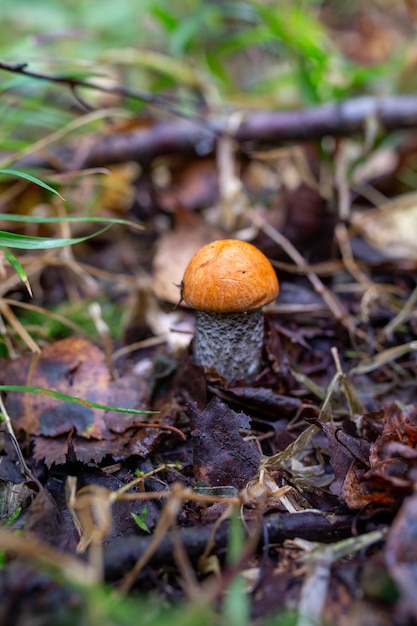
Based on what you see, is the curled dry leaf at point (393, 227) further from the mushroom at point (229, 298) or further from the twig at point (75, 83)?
the twig at point (75, 83)

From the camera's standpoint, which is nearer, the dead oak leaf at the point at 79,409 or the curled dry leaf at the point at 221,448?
the curled dry leaf at the point at 221,448

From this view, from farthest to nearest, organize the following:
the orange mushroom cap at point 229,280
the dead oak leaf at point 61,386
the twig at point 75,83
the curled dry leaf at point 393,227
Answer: the curled dry leaf at point 393,227 → the twig at point 75,83 → the dead oak leaf at point 61,386 → the orange mushroom cap at point 229,280

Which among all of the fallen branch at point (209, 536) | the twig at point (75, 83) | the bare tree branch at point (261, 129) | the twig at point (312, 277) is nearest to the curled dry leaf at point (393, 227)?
the twig at point (312, 277)

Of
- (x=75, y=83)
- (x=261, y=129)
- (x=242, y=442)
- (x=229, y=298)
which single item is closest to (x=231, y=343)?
(x=229, y=298)

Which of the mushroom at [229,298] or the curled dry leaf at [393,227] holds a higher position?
the mushroom at [229,298]

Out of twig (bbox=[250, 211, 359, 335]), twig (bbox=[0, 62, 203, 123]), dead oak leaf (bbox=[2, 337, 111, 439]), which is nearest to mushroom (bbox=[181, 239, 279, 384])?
dead oak leaf (bbox=[2, 337, 111, 439])

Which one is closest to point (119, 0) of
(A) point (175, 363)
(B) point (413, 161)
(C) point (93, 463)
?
(B) point (413, 161)

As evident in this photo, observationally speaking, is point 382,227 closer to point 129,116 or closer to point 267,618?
point 129,116

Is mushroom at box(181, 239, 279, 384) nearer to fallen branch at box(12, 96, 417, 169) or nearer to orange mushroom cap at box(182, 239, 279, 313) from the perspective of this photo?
orange mushroom cap at box(182, 239, 279, 313)
